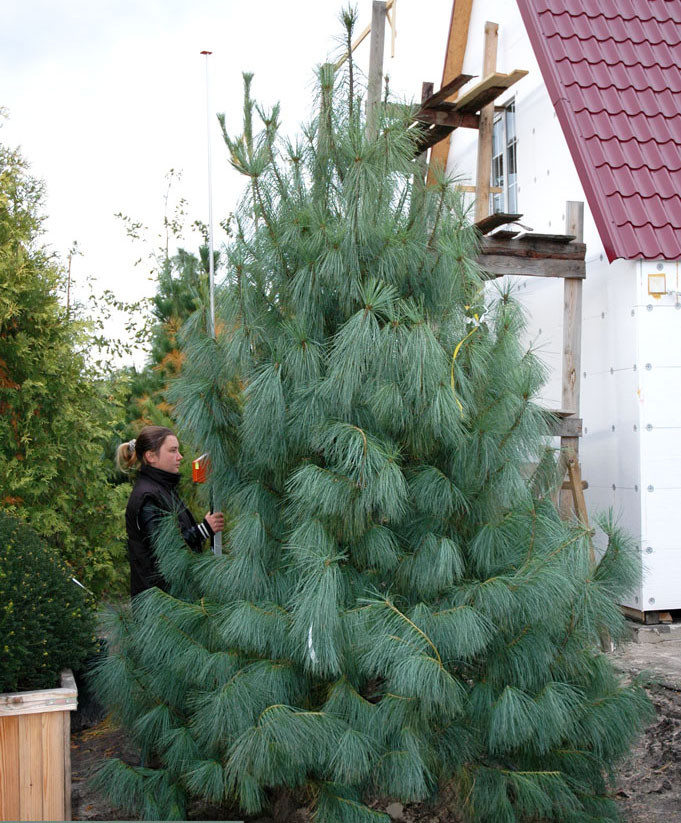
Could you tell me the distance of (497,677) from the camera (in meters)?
3.33

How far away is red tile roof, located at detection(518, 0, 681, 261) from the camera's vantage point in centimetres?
661

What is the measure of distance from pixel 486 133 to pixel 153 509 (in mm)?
5585

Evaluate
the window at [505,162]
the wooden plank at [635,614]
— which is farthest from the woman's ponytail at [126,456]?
the window at [505,162]

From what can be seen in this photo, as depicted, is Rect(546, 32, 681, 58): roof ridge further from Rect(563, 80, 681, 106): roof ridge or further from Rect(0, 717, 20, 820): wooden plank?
Rect(0, 717, 20, 820): wooden plank

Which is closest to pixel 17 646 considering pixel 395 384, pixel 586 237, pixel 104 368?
pixel 395 384

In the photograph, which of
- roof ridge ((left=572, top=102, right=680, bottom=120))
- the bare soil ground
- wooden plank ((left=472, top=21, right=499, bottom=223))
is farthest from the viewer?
wooden plank ((left=472, top=21, right=499, bottom=223))

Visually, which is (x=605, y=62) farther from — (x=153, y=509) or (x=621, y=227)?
(x=153, y=509)

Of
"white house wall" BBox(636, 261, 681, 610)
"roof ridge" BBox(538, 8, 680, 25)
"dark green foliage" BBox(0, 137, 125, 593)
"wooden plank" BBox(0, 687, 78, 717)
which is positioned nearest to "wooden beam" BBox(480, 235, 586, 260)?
"white house wall" BBox(636, 261, 681, 610)

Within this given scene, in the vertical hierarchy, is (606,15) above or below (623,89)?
above

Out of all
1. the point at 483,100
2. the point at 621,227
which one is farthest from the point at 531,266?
the point at 483,100

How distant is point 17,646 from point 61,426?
2.16 meters

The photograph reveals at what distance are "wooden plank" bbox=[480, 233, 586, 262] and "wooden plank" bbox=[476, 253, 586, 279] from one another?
0.03 metres

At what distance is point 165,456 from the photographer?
446 centimetres

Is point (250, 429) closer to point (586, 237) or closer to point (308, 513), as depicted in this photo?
point (308, 513)
